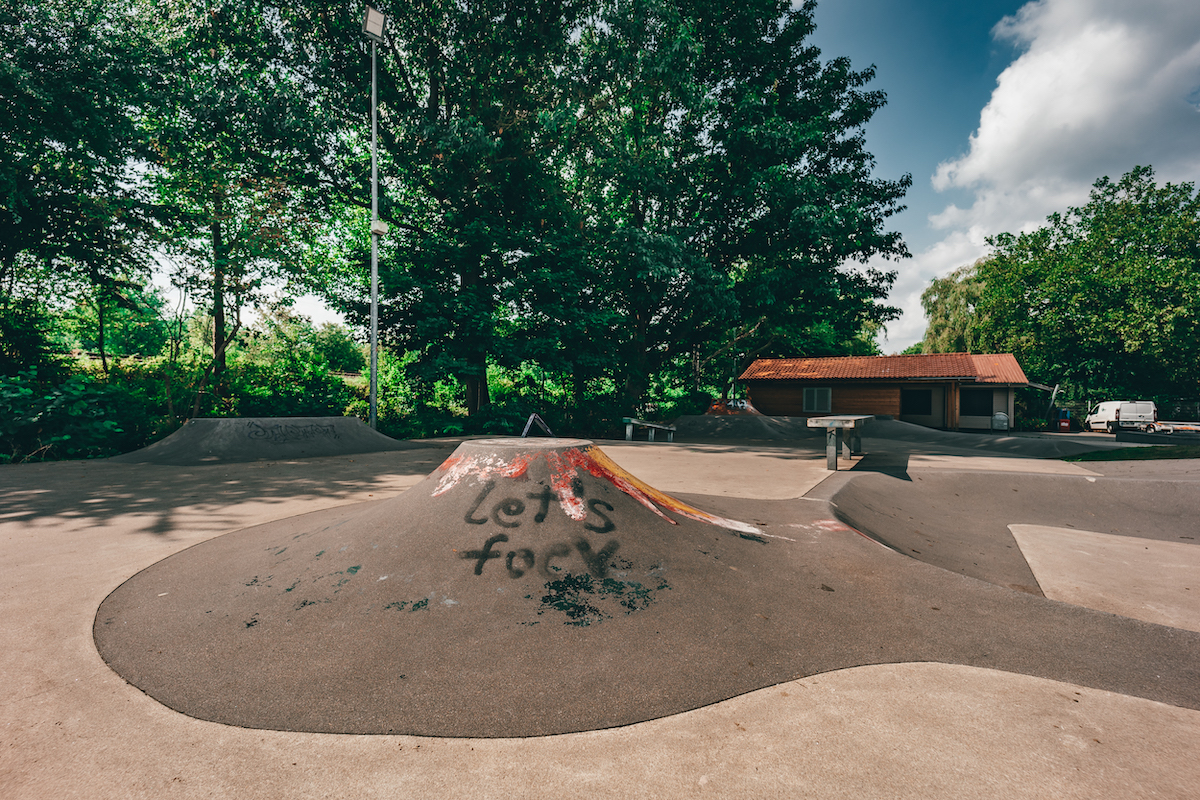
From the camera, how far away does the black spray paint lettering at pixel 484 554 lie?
3.38m

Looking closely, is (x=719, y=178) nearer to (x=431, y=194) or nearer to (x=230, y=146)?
(x=431, y=194)

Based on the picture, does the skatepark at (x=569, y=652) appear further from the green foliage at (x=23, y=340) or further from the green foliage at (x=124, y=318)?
the green foliage at (x=124, y=318)

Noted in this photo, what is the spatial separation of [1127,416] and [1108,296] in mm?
8049

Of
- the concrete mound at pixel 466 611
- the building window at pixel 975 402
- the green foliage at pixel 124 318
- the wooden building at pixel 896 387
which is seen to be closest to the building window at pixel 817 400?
the wooden building at pixel 896 387

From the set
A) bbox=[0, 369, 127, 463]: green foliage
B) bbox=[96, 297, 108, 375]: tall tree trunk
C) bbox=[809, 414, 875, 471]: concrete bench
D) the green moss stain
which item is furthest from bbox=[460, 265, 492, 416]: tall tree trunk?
the green moss stain

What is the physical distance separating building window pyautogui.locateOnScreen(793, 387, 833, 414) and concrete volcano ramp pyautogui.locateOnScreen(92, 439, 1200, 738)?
2246 centimetres

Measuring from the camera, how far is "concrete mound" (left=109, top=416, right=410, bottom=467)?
9383 millimetres

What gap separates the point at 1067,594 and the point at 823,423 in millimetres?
5394

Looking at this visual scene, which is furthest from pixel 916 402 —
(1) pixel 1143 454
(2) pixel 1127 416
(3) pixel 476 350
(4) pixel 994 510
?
(3) pixel 476 350

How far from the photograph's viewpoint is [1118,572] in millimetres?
4855

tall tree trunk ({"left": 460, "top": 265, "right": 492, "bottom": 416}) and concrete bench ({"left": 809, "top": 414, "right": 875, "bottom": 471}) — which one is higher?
tall tree trunk ({"left": 460, "top": 265, "right": 492, "bottom": 416})

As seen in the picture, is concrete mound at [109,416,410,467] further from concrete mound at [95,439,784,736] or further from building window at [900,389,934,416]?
building window at [900,389,934,416]

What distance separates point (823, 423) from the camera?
9.53 metres

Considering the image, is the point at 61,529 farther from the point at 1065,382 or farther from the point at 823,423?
the point at 1065,382
